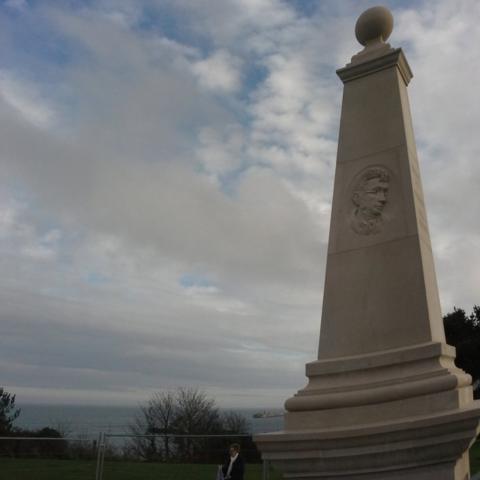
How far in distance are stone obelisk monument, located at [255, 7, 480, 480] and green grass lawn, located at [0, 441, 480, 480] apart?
20.9ft

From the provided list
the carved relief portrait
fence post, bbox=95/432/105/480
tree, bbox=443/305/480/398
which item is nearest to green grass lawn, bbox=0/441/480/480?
fence post, bbox=95/432/105/480

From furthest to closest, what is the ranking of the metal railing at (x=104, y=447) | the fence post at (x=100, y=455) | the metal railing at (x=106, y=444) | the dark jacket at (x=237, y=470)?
the fence post at (x=100, y=455) < the metal railing at (x=104, y=447) < the metal railing at (x=106, y=444) < the dark jacket at (x=237, y=470)

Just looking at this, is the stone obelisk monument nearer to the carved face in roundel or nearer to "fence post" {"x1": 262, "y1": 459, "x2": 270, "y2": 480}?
the carved face in roundel

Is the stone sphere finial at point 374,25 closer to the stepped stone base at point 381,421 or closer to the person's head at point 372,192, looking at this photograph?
the person's head at point 372,192

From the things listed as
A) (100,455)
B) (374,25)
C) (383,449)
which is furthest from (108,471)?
(374,25)

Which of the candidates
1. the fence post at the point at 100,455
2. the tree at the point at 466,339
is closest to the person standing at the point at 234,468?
the fence post at the point at 100,455

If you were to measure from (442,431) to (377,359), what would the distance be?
3.89ft

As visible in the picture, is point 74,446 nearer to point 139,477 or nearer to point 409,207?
point 139,477

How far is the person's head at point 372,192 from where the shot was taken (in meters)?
7.80

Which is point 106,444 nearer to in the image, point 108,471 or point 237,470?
point 108,471

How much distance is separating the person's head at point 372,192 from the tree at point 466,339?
1031 inches

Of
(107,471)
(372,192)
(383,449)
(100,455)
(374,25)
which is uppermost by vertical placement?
(374,25)

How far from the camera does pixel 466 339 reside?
3491 centimetres

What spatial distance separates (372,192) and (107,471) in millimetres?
8730
